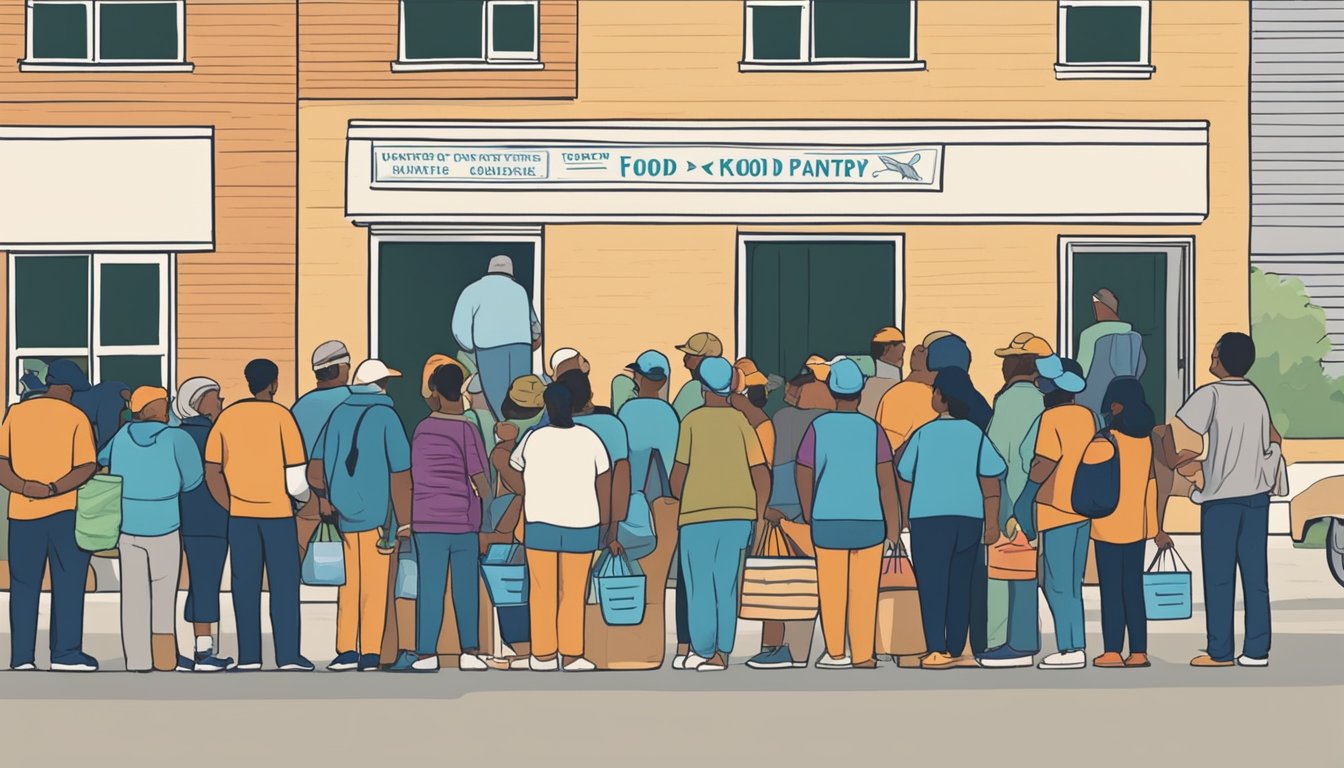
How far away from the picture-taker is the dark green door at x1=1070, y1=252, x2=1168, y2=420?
69.1ft

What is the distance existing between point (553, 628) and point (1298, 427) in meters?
13.0

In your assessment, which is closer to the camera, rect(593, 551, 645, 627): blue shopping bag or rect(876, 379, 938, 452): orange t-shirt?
rect(593, 551, 645, 627): blue shopping bag

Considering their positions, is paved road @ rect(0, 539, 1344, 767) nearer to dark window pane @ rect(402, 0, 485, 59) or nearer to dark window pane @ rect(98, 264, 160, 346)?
dark window pane @ rect(98, 264, 160, 346)

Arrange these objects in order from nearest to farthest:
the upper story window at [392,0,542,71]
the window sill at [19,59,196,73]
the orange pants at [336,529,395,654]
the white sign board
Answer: the orange pants at [336,529,395,654] → the white sign board → the window sill at [19,59,196,73] → the upper story window at [392,0,542,71]

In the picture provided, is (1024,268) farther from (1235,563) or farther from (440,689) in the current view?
(440,689)

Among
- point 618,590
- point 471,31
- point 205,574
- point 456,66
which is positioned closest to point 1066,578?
point 618,590

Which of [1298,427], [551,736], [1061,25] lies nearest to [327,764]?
[551,736]

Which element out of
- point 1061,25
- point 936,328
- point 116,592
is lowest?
point 116,592

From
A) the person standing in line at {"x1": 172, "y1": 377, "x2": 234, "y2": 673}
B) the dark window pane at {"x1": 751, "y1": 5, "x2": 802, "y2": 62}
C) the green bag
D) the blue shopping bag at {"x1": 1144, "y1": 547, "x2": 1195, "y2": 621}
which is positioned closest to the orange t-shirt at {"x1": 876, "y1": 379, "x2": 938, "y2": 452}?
the blue shopping bag at {"x1": 1144, "y1": 547, "x2": 1195, "y2": 621}

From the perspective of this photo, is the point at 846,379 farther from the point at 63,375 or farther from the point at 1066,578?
the point at 63,375

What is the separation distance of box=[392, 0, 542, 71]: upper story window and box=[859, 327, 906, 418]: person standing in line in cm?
555

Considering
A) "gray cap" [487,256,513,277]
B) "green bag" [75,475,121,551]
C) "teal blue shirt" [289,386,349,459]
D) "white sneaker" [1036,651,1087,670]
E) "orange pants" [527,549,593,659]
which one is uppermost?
"gray cap" [487,256,513,277]

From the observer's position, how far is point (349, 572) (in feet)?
43.8

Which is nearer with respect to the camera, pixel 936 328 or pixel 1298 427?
pixel 936 328
